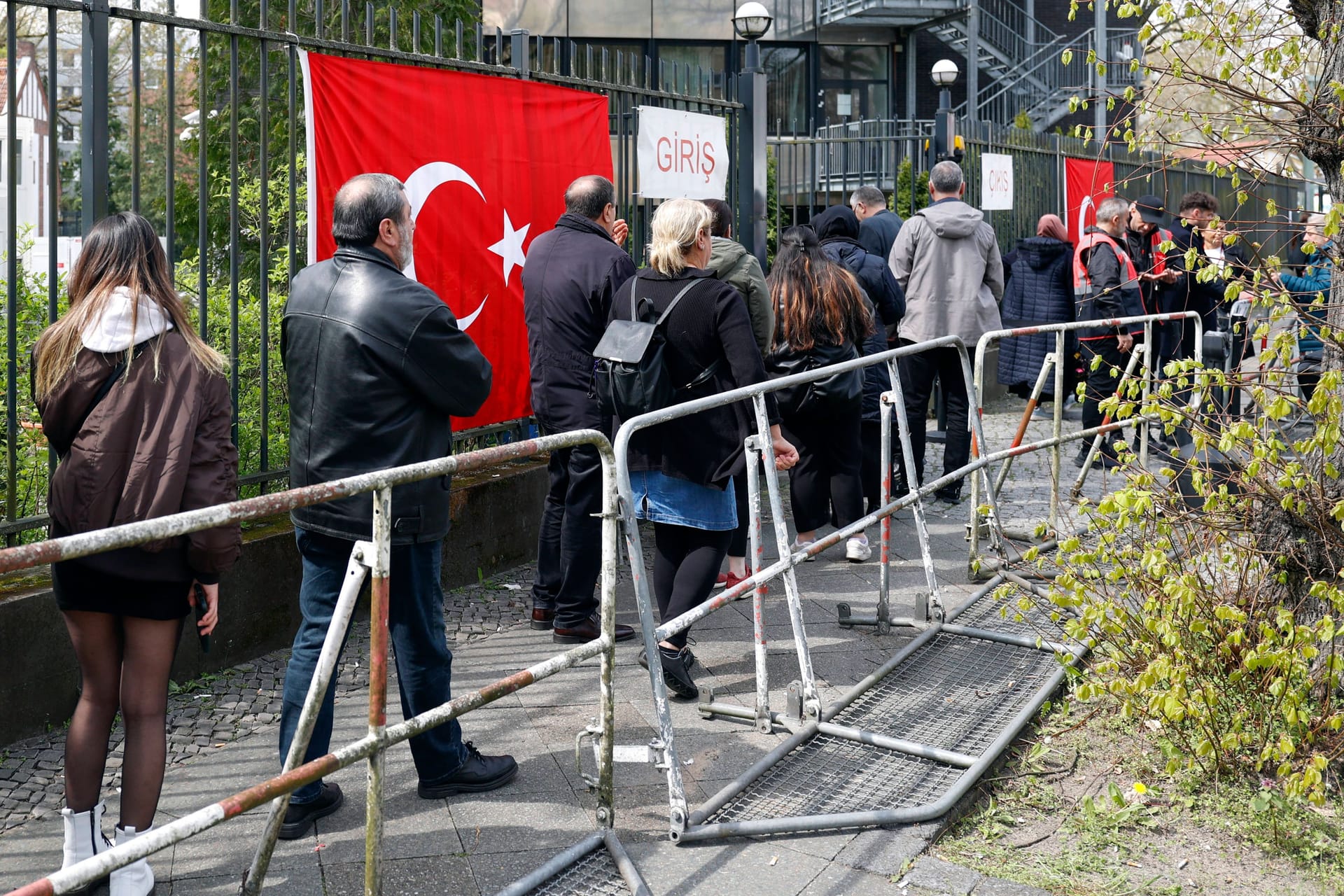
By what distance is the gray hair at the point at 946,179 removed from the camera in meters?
8.37

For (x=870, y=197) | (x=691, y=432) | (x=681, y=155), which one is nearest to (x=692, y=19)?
(x=870, y=197)

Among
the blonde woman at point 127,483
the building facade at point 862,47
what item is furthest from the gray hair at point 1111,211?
the building facade at point 862,47

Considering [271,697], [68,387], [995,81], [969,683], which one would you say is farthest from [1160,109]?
[995,81]

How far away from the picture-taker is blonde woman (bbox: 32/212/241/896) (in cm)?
327

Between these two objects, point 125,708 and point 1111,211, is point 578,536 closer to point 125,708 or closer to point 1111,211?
point 125,708

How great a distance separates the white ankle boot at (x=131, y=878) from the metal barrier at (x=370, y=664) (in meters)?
0.27

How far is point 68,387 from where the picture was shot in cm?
333

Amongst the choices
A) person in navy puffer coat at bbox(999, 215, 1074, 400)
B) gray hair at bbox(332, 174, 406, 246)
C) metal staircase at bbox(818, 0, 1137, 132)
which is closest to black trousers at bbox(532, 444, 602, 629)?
gray hair at bbox(332, 174, 406, 246)

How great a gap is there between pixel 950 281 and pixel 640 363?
3.95 metres

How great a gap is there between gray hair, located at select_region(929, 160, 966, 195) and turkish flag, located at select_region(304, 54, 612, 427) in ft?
7.13

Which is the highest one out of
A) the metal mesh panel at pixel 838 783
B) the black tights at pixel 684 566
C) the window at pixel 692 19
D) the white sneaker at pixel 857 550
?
the window at pixel 692 19

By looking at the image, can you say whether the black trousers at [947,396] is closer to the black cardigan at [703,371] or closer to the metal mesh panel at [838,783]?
the black cardigan at [703,371]

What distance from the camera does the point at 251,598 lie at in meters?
5.21

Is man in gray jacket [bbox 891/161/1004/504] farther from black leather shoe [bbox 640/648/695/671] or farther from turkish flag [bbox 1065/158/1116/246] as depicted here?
turkish flag [bbox 1065/158/1116/246]
